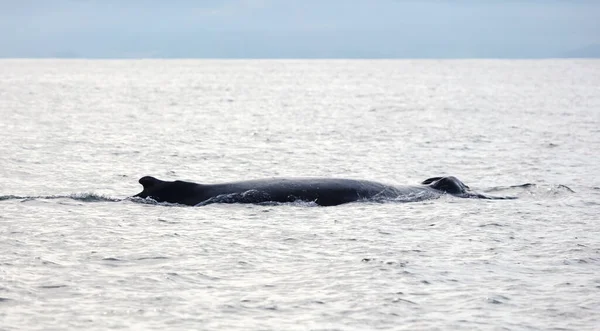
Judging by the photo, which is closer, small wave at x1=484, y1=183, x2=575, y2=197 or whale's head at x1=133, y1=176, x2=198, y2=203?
whale's head at x1=133, y1=176, x2=198, y2=203

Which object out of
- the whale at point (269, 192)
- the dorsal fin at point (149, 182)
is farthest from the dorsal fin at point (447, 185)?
the dorsal fin at point (149, 182)

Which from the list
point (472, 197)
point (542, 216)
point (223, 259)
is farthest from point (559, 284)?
point (472, 197)

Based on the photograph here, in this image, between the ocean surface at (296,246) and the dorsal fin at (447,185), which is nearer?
the ocean surface at (296,246)

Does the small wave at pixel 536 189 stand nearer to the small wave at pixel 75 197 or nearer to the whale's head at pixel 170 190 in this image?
the whale's head at pixel 170 190

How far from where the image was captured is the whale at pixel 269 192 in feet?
63.9

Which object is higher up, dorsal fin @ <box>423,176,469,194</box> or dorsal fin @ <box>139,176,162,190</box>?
dorsal fin @ <box>139,176,162,190</box>

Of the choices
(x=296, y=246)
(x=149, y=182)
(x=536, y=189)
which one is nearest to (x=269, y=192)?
(x=149, y=182)

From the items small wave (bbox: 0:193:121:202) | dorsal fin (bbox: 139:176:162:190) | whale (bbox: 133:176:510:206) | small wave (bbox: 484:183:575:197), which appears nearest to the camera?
dorsal fin (bbox: 139:176:162:190)

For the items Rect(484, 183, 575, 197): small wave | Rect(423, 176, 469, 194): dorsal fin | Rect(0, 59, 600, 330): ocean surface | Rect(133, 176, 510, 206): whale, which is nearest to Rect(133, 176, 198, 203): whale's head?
Rect(133, 176, 510, 206): whale

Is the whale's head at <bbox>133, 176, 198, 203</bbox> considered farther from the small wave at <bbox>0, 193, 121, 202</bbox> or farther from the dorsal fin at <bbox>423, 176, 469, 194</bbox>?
the dorsal fin at <bbox>423, 176, 469, 194</bbox>

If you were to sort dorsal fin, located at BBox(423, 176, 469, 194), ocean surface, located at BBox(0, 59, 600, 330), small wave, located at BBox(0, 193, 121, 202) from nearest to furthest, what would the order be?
ocean surface, located at BBox(0, 59, 600, 330)
small wave, located at BBox(0, 193, 121, 202)
dorsal fin, located at BBox(423, 176, 469, 194)

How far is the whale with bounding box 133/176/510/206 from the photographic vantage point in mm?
19469

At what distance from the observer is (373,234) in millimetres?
16922

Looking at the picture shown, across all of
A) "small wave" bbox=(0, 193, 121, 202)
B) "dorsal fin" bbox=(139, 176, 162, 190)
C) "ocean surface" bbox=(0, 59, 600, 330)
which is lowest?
"ocean surface" bbox=(0, 59, 600, 330)
